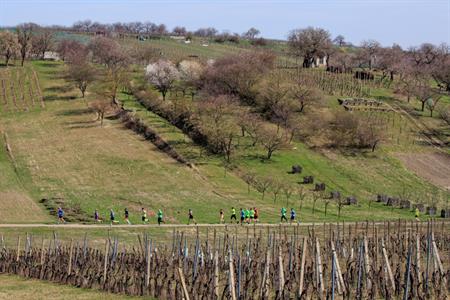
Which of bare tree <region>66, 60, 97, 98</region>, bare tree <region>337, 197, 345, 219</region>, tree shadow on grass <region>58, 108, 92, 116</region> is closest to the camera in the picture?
bare tree <region>337, 197, 345, 219</region>

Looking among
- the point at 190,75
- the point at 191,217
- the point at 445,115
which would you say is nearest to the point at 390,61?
the point at 445,115

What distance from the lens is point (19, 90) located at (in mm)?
117562

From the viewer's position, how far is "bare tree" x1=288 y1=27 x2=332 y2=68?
474 feet

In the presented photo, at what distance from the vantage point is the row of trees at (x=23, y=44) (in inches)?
5428

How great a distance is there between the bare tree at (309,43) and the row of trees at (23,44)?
178ft

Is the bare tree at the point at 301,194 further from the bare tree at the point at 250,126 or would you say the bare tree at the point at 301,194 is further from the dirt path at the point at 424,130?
the dirt path at the point at 424,130

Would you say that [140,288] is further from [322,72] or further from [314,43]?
[314,43]

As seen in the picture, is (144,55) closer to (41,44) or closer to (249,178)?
(41,44)

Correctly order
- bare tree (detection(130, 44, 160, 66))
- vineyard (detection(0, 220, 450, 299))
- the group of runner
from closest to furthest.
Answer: vineyard (detection(0, 220, 450, 299)) < the group of runner < bare tree (detection(130, 44, 160, 66))

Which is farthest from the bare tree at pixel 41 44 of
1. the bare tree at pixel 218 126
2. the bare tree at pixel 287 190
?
the bare tree at pixel 287 190

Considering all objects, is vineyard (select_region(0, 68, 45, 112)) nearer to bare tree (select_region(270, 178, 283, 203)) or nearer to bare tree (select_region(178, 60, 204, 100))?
bare tree (select_region(178, 60, 204, 100))

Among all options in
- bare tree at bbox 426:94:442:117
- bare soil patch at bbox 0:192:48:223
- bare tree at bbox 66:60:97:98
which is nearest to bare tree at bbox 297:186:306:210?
bare soil patch at bbox 0:192:48:223

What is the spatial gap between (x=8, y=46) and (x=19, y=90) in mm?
22972

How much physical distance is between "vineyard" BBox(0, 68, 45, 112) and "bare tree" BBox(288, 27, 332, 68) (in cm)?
5301
